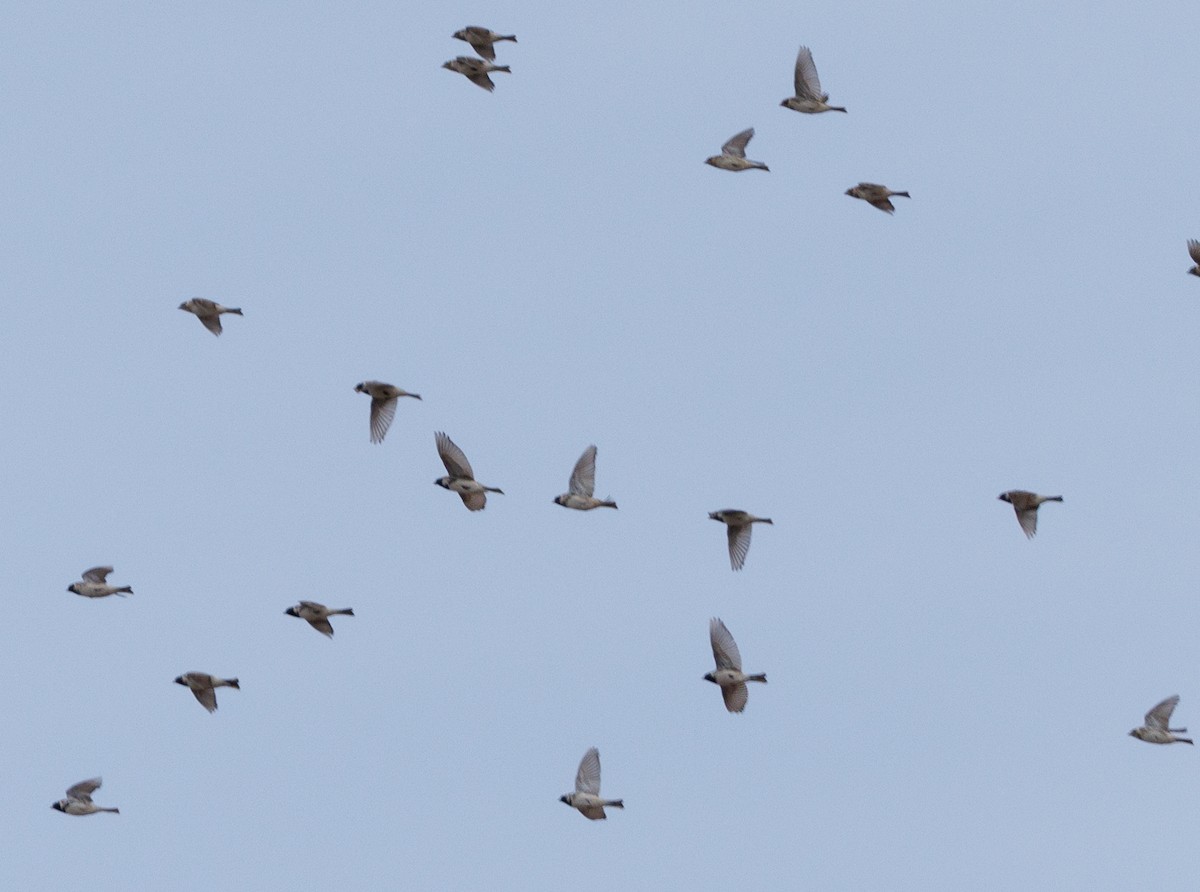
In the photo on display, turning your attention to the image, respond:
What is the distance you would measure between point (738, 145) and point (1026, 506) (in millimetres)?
10306

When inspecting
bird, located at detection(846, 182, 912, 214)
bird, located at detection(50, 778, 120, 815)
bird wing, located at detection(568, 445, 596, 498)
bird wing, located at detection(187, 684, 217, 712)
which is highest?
bird, located at detection(846, 182, 912, 214)

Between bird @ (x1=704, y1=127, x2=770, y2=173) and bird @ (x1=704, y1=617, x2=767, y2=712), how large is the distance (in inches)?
407

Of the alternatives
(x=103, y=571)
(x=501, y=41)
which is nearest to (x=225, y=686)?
(x=103, y=571)

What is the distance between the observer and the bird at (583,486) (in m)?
67.1

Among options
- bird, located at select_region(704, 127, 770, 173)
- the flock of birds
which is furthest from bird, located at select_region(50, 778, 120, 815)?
bird, located at select_region(704, 127, 770, 173)

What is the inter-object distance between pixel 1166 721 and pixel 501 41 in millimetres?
20787

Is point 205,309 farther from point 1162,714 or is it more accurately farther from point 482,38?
point 1162,714

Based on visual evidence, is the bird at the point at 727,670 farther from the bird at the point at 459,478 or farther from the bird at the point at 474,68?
the bird at the point at 474,68

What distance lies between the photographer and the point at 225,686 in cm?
6662

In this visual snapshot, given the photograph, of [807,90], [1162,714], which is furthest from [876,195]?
[1162,714]

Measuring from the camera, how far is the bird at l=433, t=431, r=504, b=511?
66.1m

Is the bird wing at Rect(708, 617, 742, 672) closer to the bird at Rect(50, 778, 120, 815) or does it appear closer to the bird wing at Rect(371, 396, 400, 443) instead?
the bird wing at Rect(371, 396, 400, 443)

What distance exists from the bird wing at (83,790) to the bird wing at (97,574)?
4.35 metres

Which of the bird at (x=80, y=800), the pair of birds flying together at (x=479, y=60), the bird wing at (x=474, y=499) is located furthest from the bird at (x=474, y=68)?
the bird at (x=80, y=800)
